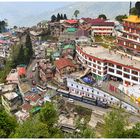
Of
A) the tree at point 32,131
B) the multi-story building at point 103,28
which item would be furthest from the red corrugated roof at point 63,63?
the tree at point 32,131

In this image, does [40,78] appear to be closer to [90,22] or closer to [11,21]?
[90,22]

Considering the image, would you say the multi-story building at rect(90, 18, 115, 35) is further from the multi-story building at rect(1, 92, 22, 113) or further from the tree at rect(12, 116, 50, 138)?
the tree at rect(12, 116, 50, 138)

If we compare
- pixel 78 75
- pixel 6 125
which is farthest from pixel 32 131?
pixel 78 75

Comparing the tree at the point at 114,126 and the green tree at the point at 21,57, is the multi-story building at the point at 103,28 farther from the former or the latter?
the tree at the point at 114,126

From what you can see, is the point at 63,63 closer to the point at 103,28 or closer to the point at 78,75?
the point at 78,75

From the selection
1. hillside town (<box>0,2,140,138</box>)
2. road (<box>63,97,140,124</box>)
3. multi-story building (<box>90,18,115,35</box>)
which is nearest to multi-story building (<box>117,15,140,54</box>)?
hillside town (<box>0,2,140,138</box>)

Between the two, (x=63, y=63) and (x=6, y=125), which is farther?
(x=63, y=63)

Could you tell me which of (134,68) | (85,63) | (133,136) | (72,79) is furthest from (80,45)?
(133,136)
